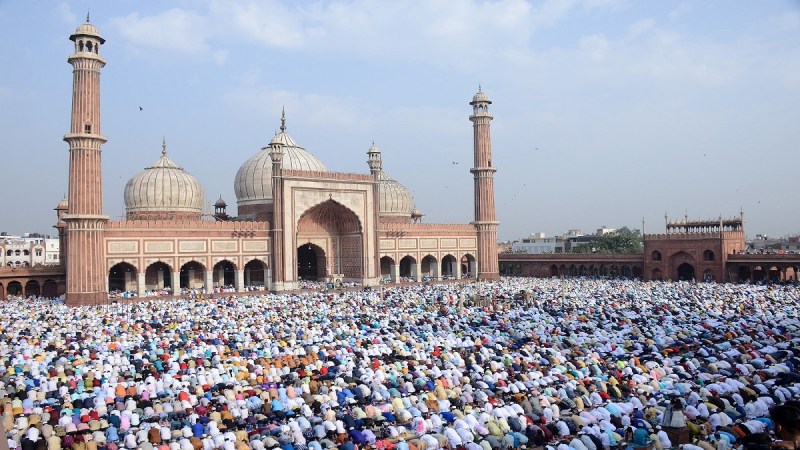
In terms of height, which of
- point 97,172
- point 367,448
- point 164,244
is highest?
point 97,172

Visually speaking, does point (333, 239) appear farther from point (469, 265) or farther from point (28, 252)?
point (28, 252)

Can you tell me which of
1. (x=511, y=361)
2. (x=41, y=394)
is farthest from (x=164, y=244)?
(x=511, y=361)

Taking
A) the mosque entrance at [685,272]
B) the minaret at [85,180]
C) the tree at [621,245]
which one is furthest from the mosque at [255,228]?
the tree at [621,245]

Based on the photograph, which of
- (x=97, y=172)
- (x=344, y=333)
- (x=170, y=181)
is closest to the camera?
(x=344, y=333)

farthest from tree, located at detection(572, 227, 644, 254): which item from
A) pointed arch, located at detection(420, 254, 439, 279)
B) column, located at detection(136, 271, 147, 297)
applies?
column, located at detection(136, 271, 147, 297)

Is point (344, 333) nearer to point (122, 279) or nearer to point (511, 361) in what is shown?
point (511, 361)
